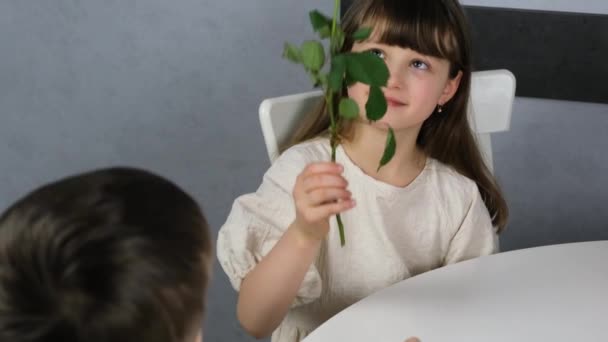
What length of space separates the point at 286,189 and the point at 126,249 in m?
0.68

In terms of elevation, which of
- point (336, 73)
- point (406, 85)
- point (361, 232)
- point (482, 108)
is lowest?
point (361, 232)

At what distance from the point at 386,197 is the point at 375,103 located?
0.44 m

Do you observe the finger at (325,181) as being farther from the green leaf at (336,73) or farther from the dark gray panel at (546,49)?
the dark gray panel at (546,49)

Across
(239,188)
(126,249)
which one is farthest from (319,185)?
(239,188)

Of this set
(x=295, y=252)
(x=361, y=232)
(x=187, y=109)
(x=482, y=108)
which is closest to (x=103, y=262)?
(x=295, y=252)

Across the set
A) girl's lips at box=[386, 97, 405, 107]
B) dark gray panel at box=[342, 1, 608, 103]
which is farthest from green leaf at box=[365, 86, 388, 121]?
dark gray panel at box=[342, 1, 608, 103]

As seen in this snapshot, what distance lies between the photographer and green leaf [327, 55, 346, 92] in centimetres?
91

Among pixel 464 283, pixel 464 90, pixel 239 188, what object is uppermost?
pixel 464 90

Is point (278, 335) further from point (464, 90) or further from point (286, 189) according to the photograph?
point (464, 90)

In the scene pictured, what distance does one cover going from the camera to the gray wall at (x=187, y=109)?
75.2 inches

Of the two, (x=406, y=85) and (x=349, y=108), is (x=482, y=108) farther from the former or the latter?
(x=349, y=108)

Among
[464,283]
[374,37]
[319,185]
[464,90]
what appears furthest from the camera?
[464,90]

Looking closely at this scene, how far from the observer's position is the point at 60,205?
25.8 inches

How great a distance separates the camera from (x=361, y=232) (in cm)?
136
